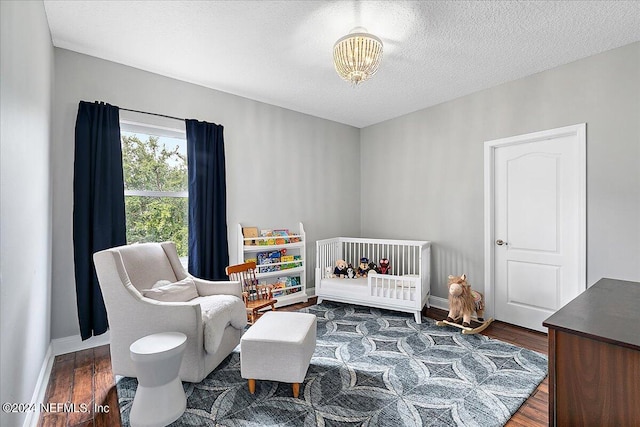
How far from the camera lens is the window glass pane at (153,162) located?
2.95 m

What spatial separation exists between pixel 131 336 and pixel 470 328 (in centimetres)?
291

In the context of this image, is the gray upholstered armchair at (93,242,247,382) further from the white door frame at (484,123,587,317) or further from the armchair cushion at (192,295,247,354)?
the white door frame at (484,123,587,317)

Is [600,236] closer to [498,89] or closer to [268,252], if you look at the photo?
[498,89]

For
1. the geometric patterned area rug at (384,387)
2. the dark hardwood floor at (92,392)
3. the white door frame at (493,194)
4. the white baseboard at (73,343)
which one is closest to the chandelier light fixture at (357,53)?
the white door frame at (493,194)

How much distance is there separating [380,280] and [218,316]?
78.0 inches

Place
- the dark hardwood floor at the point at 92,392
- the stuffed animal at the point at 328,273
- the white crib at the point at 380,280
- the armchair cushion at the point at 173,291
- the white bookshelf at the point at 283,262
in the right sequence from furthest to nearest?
the stuffed animal at the point at 328,273 → the white bookshelf at the point at 283,262 → the white crib at the point at 380,280 → the armchair cushion at the point at 173,291 → the dark hardwood floor at the point at 92,392

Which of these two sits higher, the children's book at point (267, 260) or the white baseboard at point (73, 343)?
the children's book at point (267, 260)

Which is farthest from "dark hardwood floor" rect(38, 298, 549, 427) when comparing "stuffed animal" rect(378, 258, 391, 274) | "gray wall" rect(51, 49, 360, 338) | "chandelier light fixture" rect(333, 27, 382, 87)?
"chandelier light fixture" rect(333, 27, 382, 87)

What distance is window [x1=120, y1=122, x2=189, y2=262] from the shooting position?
116 inches

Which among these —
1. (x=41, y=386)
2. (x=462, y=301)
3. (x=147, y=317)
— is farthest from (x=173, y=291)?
(x=462, y=301)

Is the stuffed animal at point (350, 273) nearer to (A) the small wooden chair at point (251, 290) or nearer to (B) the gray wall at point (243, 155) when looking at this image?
(B) the gray wall at point (243, 155)

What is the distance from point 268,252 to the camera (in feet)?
12.3

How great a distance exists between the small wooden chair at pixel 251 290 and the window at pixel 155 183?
0.66 meters

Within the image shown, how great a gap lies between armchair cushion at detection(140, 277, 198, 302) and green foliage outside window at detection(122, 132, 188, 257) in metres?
0.83
